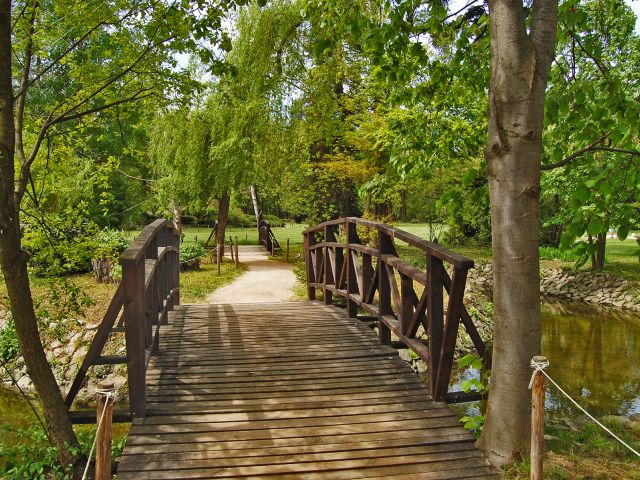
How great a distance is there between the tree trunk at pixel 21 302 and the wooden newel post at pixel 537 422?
138 inches

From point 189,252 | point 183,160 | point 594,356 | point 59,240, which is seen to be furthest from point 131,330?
point 183,160

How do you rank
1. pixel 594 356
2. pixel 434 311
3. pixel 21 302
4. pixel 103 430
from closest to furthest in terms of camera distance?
pixel 103 430 → pixel 21 302 → pixel 434 311 → pixel 594 356

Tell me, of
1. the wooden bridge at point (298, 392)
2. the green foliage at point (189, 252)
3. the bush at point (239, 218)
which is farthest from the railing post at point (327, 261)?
the bush at point (239, 218)

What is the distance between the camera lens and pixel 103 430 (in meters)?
3.17

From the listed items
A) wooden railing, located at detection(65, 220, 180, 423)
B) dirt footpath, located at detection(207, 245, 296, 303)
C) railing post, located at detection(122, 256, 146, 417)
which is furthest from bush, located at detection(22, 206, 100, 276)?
dirt footpath, located at detection(207, 245, 296, 303)

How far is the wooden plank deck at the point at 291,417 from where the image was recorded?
364 cm

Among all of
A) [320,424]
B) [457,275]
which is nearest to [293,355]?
[320,424]

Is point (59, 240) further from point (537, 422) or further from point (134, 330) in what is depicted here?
point (537, 422)

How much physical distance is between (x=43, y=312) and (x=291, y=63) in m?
13.0

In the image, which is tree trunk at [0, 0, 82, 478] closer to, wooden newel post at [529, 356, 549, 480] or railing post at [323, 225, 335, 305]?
wooden newel post at [529, 356, 549, 480]

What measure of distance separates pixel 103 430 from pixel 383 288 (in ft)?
11.6

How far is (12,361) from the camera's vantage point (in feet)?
31.2

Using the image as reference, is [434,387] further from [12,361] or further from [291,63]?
[291,63]

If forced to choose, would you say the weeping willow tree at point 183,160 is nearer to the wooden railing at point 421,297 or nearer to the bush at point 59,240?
the wooden railing at point 421,297
